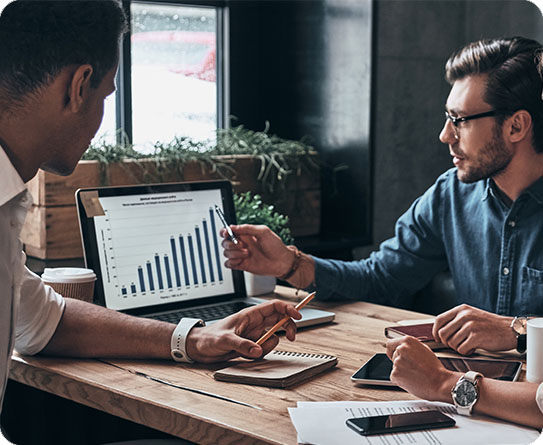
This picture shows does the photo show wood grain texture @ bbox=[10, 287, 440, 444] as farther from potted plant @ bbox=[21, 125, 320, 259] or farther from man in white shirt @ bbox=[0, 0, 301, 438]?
potted plant @ bbox=[21, 125, 320, 259]

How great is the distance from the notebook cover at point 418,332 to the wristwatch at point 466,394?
0.39 m

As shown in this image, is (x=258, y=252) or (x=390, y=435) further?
(x=258, y=252)

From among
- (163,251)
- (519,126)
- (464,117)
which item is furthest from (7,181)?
(519,126)

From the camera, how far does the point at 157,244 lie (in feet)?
6.89

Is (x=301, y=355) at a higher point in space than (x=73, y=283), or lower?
lower

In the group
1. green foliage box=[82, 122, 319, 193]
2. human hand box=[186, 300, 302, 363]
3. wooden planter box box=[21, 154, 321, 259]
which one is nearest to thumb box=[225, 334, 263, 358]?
human hand box=[186, 300, 302, 363]

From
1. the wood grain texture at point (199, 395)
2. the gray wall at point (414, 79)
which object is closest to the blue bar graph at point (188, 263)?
the wood grain texture at point (199, 395)

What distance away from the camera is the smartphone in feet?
4.22

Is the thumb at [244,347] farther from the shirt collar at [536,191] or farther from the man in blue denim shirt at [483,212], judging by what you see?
the shirt collar at [536,191]

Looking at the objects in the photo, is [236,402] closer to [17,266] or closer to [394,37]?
[17,266]

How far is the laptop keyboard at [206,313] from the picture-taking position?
79.3 inches

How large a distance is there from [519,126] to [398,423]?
124 centimetres

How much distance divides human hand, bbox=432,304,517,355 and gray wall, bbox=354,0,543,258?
146 cm

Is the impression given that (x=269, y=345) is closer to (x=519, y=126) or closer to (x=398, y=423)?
(x=398, y=423)
